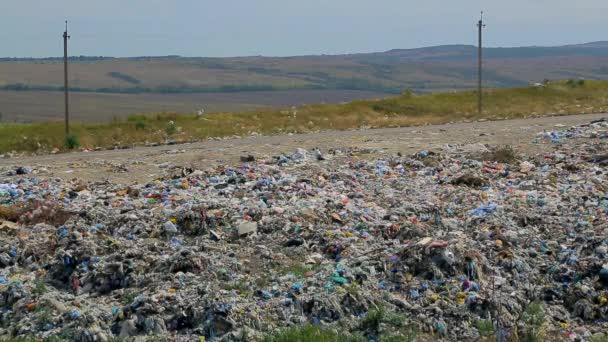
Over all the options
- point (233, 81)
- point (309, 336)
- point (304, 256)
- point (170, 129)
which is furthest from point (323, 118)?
point (233, 81)

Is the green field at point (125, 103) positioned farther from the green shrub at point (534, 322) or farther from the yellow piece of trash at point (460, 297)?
the green shrub at point (534, 322)

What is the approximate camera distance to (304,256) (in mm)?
8742

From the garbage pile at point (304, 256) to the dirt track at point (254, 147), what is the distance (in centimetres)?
229

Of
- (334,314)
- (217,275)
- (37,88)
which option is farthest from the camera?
(37,88)

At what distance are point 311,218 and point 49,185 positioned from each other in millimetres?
4950

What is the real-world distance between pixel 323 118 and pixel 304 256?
18.0m

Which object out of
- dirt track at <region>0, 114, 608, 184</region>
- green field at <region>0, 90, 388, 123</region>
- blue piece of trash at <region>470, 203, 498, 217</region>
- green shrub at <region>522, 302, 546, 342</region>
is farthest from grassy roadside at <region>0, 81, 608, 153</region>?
Answer: green shrub at <region>522, 302, 546, 342</region>

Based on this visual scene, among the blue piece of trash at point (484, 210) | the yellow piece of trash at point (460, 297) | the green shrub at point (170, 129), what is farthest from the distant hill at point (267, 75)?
the yellow piece of trash at point (460, 297)

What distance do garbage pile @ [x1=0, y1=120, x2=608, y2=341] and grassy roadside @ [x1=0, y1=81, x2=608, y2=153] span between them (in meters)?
10.1

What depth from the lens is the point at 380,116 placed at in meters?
28.1

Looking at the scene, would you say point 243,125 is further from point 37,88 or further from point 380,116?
point 37,88

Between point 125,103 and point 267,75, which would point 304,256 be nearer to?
point 125,103

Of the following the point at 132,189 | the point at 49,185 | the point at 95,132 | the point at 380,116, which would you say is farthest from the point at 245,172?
the point at 380,116

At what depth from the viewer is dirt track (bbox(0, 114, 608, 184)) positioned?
48.3ft
